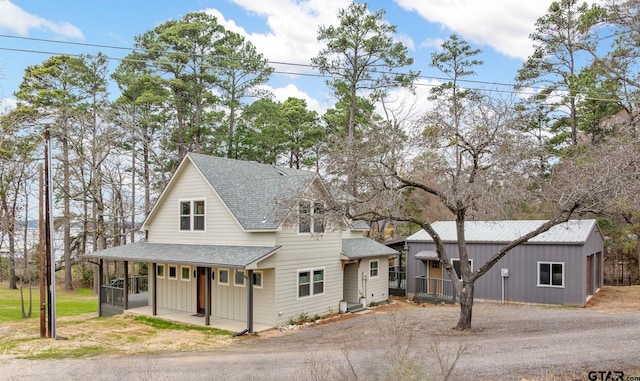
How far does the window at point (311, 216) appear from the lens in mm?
13599

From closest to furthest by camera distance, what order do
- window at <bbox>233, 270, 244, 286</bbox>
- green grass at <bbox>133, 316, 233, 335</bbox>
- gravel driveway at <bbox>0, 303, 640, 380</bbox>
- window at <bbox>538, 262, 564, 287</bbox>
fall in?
gravel driveway at <bbox>0, 303, 640, 380</bbox>, green grass at <bbox>133, 316, 233, 335</bbox>, window at <bbox>233, 270, 244, 286</bbox>, window at <bbox>538, 262, 564, 287</bbox>

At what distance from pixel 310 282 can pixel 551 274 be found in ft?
35.5

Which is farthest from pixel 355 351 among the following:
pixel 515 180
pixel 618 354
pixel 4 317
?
pixel 4 317

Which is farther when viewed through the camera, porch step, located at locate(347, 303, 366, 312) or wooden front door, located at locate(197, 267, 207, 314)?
porch step, located at locate(347, 303, 366, 312)

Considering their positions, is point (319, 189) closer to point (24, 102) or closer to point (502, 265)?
point (502, 265)

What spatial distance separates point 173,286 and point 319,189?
7704 millimetres

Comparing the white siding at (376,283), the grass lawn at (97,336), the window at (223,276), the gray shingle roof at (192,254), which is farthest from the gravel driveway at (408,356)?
the white siding at (376,283)

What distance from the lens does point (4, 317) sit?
19344 millimetres

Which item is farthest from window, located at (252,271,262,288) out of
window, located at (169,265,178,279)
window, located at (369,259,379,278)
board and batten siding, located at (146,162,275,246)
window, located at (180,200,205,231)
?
window, located at (369,259,379,278)

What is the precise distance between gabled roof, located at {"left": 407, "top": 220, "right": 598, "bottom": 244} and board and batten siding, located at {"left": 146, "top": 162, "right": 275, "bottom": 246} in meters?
10.4

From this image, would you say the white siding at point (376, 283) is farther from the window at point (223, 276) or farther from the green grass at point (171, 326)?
the green grass at point (171, 326)

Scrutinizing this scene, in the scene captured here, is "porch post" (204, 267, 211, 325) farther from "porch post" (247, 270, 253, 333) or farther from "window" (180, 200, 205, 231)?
"window" (180, 200, 205, 231)

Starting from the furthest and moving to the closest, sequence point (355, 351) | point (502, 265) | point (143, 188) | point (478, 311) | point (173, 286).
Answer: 1. point (143, 188)
2. point (502, 265)
3. point (173, 286)
4. point (478, 311)
5. point (355, 351)

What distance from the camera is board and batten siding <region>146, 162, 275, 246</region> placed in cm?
1684
